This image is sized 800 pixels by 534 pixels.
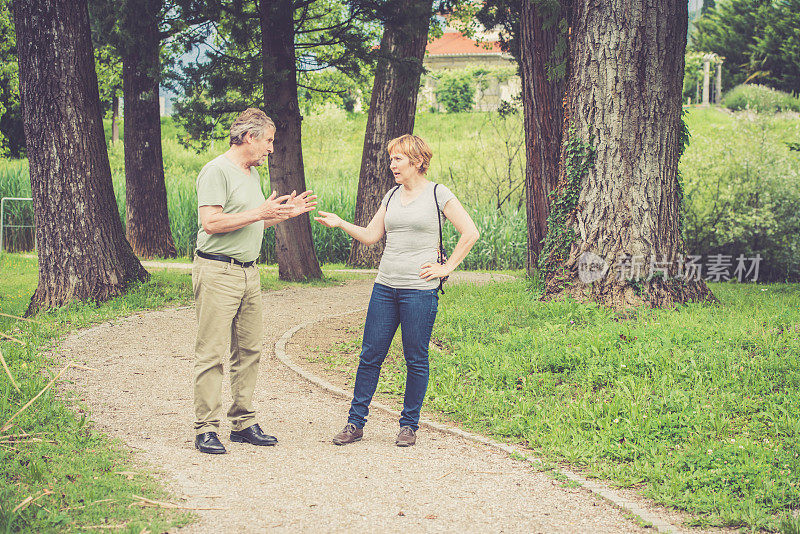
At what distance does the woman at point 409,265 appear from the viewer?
518 centimetres

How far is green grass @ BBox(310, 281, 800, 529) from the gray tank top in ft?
4.62

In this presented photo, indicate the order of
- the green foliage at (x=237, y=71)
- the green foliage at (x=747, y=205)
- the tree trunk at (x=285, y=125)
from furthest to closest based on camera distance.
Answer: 1. the green foliage at (x=747, y=205)
2. the tree trunk at (x=285, y=125)
3. the green foliage at (x=237, y=71)

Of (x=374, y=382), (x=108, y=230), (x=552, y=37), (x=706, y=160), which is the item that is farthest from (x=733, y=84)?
(x=374, y=382)

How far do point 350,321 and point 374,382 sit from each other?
4.51 meters

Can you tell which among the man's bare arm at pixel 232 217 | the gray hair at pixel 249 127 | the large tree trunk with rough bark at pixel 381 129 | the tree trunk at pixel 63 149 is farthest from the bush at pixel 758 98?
the man's bare arm at pixel 232 217

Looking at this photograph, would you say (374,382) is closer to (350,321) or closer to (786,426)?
(786,426)

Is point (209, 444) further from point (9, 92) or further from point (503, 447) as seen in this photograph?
point (9, 92)

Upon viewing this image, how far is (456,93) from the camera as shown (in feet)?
155

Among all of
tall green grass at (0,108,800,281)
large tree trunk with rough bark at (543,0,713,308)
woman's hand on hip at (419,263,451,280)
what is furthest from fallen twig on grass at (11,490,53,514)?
tall green grass at (0,108,800,281)

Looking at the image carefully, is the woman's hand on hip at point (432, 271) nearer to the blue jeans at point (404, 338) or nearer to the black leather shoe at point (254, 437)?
the blue jeans at point (404, 338)

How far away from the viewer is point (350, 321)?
9922mm

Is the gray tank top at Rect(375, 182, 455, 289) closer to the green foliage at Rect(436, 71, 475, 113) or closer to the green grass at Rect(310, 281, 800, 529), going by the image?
the green grass at Rect(310, 281, 800, 529)

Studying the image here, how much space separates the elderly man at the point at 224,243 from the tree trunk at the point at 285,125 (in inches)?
282

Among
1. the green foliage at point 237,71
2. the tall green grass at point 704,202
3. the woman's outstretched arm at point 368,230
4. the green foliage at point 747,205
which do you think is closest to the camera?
the woman's outstretched arm at point 368,230
